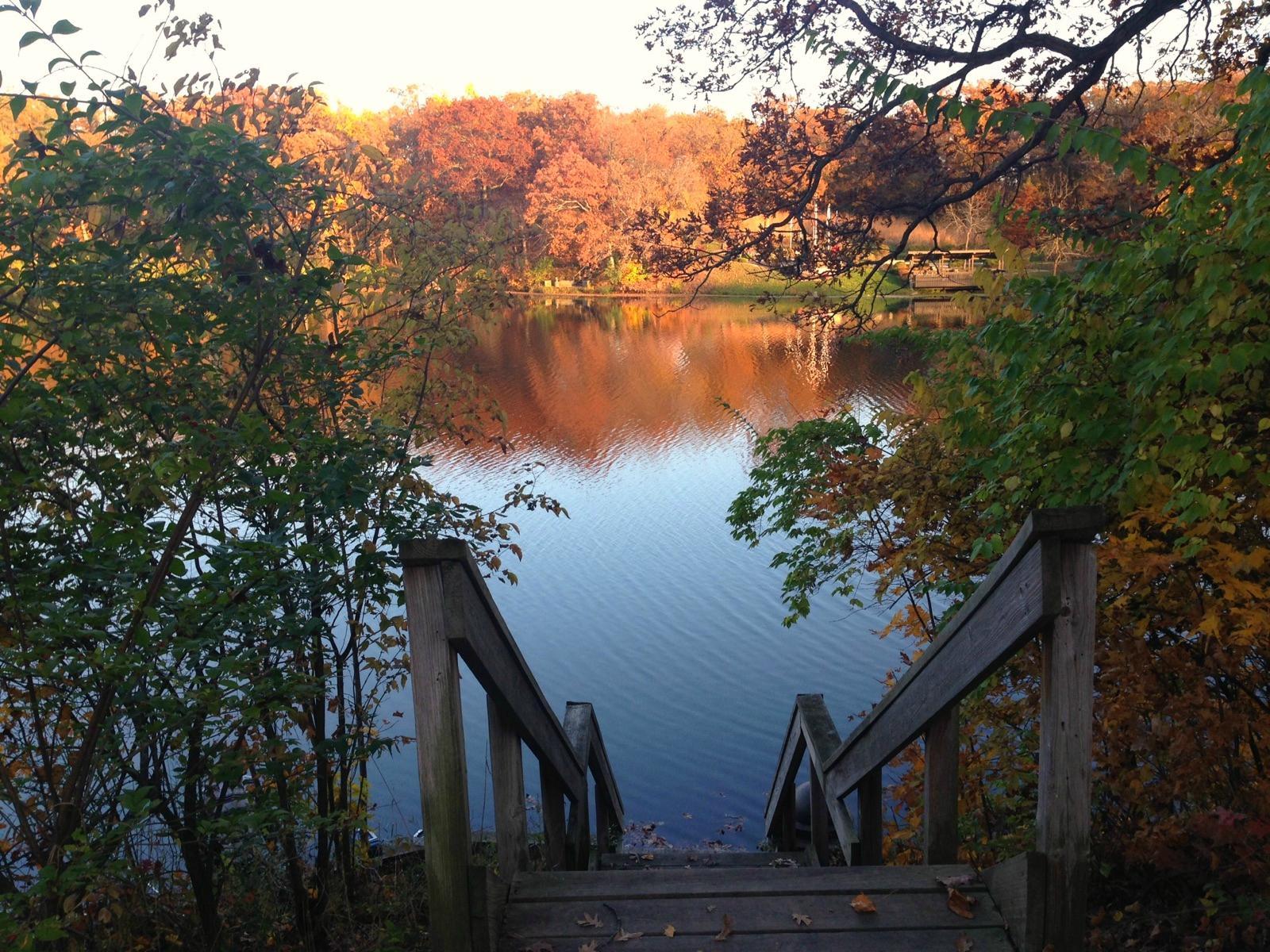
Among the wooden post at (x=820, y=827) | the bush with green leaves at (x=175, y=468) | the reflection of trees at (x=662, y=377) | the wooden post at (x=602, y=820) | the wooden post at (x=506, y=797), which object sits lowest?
the wooden post at (x=602, y=820)

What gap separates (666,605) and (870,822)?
825cm

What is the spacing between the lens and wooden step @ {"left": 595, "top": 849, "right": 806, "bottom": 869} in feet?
17.5

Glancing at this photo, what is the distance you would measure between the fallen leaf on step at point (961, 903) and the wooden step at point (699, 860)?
9.10 feet

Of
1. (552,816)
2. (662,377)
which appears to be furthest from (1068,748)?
(662,377)

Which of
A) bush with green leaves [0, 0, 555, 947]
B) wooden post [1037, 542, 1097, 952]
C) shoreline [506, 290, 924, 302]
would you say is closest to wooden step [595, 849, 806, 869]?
bush with green leaves [0, 0, 555, 947]

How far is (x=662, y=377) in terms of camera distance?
26828mm

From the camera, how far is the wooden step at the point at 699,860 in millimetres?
5339

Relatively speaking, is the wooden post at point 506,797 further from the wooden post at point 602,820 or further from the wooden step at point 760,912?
the wooden post at point 602,820

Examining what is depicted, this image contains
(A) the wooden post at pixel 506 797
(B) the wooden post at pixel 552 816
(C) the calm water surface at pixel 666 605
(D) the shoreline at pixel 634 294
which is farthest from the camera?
(D) the shoreline at pixel 634 294

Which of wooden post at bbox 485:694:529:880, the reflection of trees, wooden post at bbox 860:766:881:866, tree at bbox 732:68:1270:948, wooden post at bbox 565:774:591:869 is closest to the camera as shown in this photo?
wooden post at bbox 485:694:529:880

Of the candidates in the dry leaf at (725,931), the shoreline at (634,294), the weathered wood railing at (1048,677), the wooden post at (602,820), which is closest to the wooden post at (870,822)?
the weathered wood railing at (1048,677)

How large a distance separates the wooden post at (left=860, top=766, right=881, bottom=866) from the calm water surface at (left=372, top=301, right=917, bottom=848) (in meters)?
2.87

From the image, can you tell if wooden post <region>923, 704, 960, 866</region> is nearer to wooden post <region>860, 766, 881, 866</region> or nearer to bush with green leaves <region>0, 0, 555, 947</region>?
wooden post <region>860, 766, 881, 866</region>

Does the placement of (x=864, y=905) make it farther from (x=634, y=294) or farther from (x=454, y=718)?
(x=634, y=294)
